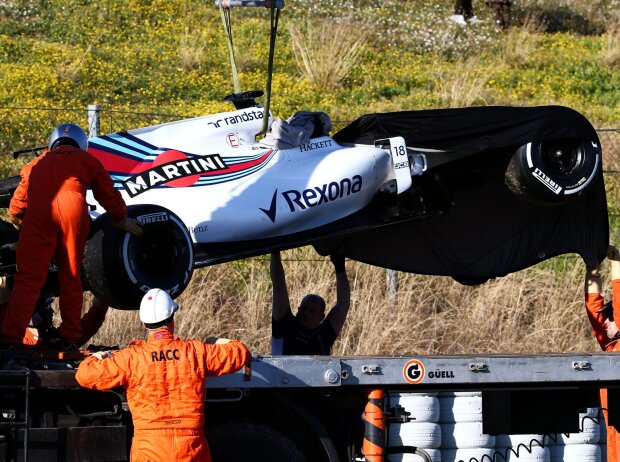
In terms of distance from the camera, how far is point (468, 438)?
661cm

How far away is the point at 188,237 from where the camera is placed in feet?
21.8

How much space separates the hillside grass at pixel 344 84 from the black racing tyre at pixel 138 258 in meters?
3.95

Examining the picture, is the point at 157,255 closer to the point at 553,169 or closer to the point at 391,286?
the point at 553,169

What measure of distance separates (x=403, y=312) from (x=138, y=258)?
4903 millimetres

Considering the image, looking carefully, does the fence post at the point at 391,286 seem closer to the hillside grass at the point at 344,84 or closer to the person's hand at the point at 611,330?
the hillside grass at the point at 344,84

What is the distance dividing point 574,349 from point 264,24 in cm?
1146

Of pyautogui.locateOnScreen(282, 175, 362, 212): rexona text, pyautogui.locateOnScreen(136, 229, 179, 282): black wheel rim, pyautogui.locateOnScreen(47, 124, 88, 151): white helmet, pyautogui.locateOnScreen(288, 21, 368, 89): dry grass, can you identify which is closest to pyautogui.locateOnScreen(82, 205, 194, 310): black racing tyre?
pyautogui.locateOnScreen(136, 229, 179, 282): black wheel rim

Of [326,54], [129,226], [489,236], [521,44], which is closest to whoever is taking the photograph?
[129,226]

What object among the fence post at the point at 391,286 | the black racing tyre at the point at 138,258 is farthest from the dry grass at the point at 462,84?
the black racing tyre at the point at 138,258

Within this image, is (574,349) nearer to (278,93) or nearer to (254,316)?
(254,316)

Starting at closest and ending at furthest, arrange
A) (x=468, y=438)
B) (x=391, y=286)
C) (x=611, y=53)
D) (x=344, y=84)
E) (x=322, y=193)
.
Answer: (x=468, y=438) < (x=322, y=193) < (x=391, y=286) < (x=344, y=84) < (x=611, y=53)

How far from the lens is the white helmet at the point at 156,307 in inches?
229

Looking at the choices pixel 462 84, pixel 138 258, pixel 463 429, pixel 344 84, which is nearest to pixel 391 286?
pixel 463 429

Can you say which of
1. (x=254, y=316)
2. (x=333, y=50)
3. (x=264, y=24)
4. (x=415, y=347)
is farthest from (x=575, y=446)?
(x=264, y=24)
